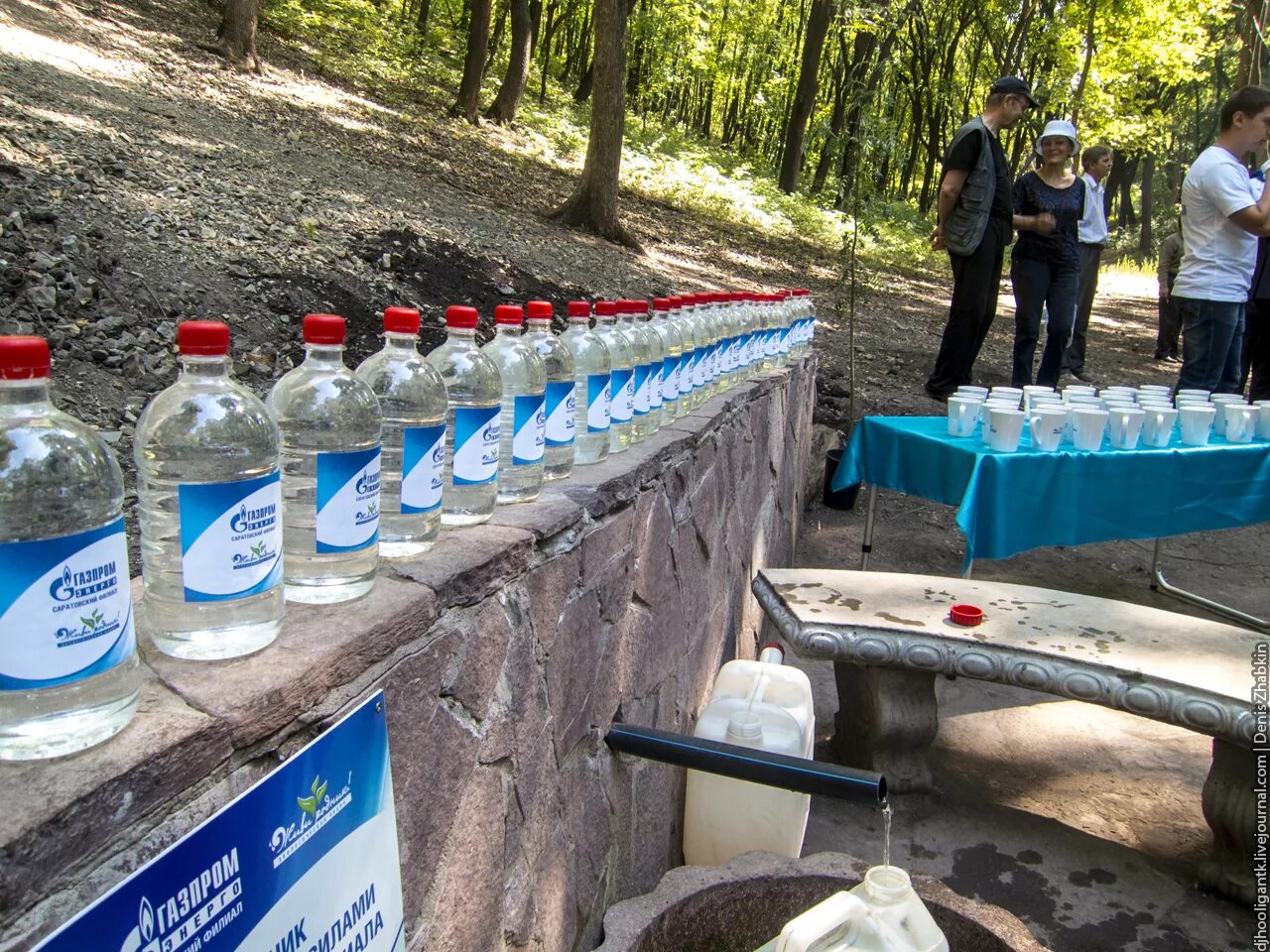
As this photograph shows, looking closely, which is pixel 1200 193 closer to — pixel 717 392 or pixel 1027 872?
pixel 717 392

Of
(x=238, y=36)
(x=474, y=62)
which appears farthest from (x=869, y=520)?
(x=474, y=62)

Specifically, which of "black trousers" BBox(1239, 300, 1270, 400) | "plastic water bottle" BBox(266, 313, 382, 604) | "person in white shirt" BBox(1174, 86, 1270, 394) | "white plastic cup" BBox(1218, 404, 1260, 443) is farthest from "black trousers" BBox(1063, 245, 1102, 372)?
"plastic water bottle" BBox(266, 313, 382, 604)

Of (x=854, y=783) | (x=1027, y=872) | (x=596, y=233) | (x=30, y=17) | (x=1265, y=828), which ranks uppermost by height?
(x=30, y=17)

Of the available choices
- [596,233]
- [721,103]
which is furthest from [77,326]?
[721,103]

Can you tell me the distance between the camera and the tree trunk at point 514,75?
16.2m

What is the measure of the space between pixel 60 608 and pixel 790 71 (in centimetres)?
3722

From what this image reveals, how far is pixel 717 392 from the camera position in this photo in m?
3.83

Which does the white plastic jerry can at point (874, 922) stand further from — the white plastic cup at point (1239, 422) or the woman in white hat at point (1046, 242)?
the woman in white hat at point (1046, 242)

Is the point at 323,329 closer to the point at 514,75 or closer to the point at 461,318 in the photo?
the point at 461,318

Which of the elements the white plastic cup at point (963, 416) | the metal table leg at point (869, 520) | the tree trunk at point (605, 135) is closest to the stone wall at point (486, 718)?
the white plastic cup at point (963, 416)

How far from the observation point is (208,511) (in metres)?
1.11

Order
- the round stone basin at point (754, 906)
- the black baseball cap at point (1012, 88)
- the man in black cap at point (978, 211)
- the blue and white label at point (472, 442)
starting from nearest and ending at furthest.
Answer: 1. the blue and white label at point (472, 442)
2. the round stone basin at point (754, 906)
3. the black baseball cap at point (1012, 88)
4. the man in black cap at point (978, 211)

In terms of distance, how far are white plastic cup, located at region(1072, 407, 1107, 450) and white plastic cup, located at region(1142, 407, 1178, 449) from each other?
331 millimetres

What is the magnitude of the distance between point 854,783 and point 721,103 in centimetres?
4257
